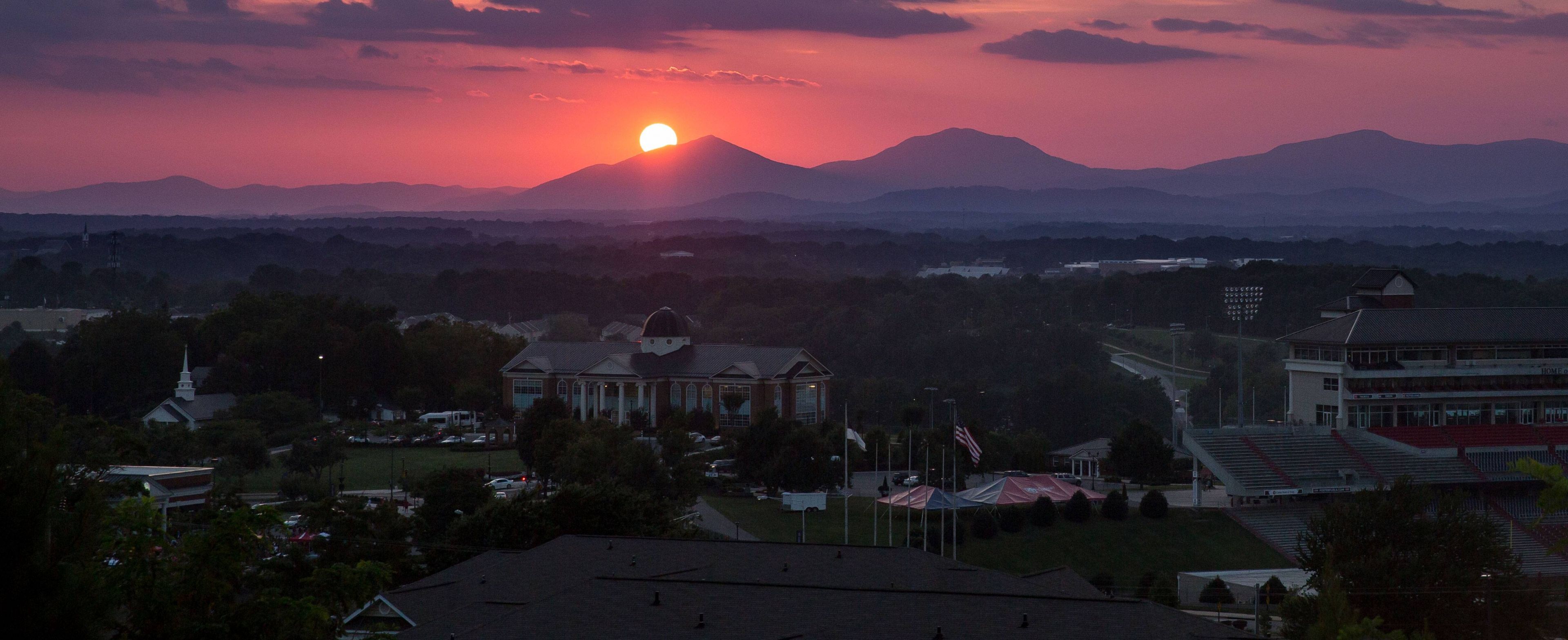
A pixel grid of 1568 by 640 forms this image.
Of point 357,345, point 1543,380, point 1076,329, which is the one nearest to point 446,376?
point 357,345

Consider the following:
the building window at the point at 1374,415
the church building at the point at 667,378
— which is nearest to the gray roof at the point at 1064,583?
the building window at the point at 1374,415

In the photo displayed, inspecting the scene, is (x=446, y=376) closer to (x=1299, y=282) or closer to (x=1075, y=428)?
(x=1075, y=428)

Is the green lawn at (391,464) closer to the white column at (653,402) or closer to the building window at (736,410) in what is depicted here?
the white column at (653,402)

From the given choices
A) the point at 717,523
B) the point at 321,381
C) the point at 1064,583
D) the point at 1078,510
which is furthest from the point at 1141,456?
Result: the point at 321,381

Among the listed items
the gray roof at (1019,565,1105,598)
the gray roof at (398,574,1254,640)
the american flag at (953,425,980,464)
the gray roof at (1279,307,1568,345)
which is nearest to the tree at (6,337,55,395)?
the american flag at (953,425,980,464)

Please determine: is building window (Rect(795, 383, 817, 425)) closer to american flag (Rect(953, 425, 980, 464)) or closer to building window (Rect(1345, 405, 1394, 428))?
building window (Rect(1345, 405, 1394, 428))
